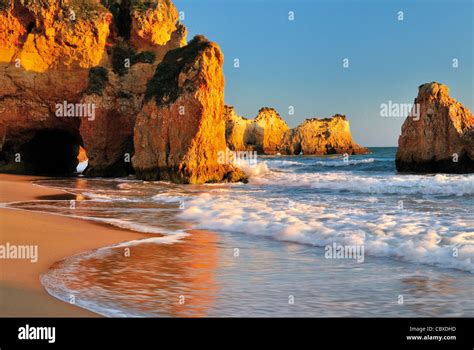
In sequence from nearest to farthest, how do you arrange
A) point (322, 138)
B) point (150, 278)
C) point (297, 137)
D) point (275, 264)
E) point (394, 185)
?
point (150, 278)
point (275, 264)
point (394, 185)
point (322, 138)
point (297, 137)

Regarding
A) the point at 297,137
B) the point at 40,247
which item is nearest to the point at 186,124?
the point at 40,247

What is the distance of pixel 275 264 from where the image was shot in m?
6.19

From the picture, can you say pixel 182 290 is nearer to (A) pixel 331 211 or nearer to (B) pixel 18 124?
(A) pixel 331 211

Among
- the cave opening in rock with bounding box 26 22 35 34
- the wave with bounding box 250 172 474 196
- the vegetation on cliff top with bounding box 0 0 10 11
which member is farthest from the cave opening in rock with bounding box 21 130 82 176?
the wave with bounding box 250 172 474 196

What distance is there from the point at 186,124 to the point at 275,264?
15.9 m

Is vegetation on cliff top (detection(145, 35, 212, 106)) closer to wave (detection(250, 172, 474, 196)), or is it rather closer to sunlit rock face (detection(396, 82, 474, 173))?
wave (detection(250, 172, 474, 196))

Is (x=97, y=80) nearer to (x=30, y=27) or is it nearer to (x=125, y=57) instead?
(x=125, y=57)

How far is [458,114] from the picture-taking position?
2873 centimetres

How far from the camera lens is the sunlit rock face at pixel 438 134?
92.6 feet

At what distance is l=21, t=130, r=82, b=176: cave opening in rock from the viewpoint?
88.2 ft

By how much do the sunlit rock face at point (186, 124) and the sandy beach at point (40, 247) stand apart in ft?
32.8

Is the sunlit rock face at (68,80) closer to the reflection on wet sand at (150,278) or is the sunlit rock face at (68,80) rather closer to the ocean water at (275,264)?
the ocean water at (275,264)
